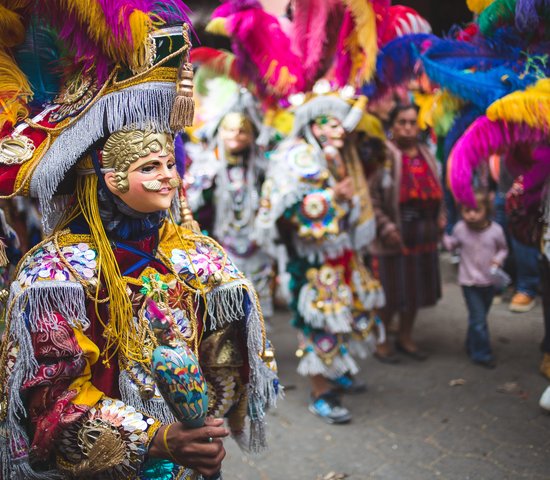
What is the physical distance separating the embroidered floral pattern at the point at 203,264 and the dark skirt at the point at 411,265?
2957 millimetres

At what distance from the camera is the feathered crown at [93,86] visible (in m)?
1.85

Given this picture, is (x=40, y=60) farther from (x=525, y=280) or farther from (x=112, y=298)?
(x=525, y=280)

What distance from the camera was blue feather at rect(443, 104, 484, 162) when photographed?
3.68 m

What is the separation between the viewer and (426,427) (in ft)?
12.8

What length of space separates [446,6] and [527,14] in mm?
7708

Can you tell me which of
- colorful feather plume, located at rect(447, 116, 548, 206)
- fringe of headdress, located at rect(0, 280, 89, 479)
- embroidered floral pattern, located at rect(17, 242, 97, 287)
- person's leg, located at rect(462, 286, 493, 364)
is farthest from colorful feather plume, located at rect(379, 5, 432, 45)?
fringe of headdress, located at rect(0, 280, 89, 479)

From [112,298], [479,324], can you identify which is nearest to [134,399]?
[112,298]

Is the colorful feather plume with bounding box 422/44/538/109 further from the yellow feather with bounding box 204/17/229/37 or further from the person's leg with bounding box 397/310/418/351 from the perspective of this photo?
the person's leg with bounding box 397/310/418/351

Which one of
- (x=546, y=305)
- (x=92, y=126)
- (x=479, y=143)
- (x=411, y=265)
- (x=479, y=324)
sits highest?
(x=92, y=126)

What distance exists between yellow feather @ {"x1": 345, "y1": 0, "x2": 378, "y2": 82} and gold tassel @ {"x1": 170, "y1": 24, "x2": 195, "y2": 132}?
79.4 inches

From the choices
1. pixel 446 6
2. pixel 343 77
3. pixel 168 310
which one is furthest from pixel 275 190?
pixel 446 6

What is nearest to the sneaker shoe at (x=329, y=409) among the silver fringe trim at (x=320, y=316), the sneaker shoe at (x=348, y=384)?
the sneaker shoe at (x=348, y=384)

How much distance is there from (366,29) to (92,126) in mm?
2369

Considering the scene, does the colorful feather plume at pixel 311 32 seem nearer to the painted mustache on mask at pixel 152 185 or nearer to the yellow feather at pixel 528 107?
the yellow feather at pixel 528 107
